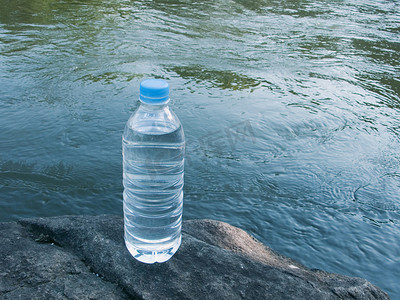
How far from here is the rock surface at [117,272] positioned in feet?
6.46

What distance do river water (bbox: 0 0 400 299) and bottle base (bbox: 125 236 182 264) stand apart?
142cm

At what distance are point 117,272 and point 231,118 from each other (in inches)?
149

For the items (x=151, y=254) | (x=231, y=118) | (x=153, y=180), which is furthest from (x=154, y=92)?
(x=231, y=118)

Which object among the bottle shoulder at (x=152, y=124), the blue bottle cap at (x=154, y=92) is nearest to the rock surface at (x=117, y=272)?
the bottle shoulder at (x=152, y=124)

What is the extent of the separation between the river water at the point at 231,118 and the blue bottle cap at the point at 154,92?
1.90 meters

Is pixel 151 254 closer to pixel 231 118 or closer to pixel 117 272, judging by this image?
pixel 117 272

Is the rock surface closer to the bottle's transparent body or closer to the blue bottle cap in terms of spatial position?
the bottle's transparent body

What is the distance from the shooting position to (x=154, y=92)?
196 cm

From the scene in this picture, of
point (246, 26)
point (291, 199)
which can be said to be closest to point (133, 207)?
point (291, 199)

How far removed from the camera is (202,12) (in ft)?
35.0

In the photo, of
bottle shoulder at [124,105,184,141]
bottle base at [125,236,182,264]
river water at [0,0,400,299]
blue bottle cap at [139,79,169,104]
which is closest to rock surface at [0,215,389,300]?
bottle base at [125,236,182,264]

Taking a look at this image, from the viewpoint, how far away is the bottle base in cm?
216

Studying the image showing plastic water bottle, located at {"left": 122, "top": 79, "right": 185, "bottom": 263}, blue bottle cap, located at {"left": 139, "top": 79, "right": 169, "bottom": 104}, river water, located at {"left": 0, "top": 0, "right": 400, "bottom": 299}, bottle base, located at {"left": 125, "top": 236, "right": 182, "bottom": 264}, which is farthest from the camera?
river water, located at {"left": 0, "top": 0, "right": 400, "bottom": 299}

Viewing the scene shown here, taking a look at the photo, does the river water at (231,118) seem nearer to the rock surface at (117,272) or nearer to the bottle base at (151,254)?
the rock surface at (117,272)
